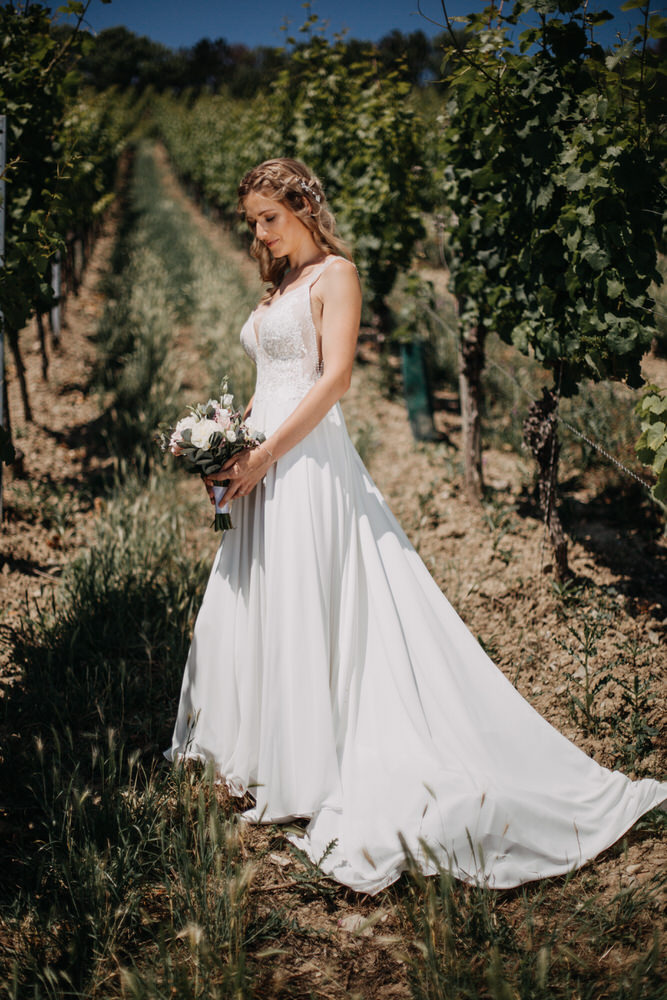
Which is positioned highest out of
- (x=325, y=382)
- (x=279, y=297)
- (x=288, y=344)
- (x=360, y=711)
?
(x=279, y=297)

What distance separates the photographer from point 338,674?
2.05m

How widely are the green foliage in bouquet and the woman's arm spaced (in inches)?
42.7

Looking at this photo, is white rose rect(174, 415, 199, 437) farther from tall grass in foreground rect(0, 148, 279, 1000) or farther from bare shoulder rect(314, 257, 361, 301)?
tall grass in foreground rect(0, 148, 279, 1000)

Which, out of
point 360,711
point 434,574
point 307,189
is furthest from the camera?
point 434,574

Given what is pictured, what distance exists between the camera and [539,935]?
165cm

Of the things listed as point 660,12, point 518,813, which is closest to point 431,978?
point 518,813

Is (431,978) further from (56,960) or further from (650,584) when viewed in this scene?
(650,584)

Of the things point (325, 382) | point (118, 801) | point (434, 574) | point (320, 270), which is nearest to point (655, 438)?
point (325, 382)

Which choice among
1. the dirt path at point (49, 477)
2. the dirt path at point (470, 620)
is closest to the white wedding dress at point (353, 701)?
the dirt path at point (470, 620)

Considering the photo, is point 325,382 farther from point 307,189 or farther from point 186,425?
point 307,189

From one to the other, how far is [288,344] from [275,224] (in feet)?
1.39

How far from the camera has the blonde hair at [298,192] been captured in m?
2.11

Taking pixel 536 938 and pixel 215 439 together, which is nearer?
pixel 536 938

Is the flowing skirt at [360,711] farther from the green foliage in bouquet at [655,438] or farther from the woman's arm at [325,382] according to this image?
the green foliage in bouquet at [655,438]
